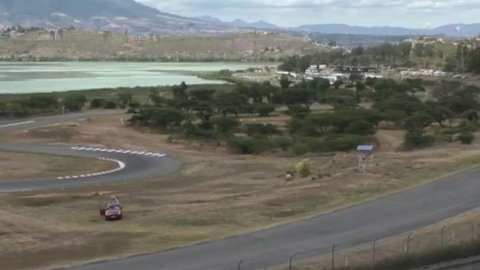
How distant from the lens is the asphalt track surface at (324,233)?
65.5 ft

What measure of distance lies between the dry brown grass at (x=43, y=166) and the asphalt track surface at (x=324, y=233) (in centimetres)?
1945

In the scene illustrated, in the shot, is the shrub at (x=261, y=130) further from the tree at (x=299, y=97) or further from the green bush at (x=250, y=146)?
the tree at (x=299, y=97)

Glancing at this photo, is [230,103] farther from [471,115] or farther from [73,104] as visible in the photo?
[471,115]

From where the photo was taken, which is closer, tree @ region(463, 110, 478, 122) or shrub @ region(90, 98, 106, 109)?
tree @ region(463, 110, 478, 122)

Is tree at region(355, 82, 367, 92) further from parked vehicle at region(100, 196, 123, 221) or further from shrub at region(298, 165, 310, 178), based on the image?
parked vehicle at region(100, 196, 123, 221)

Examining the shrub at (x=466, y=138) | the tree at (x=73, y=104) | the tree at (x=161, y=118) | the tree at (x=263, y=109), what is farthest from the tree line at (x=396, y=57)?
the shrub at (x=466, y=138)

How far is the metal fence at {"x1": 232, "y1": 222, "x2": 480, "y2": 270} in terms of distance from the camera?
1831 cm

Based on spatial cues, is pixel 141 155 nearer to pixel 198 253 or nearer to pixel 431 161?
pixel 431 161

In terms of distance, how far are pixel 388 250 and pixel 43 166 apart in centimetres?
2820

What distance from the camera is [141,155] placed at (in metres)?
49.0

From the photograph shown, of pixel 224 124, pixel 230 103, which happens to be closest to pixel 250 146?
pixel 224 124

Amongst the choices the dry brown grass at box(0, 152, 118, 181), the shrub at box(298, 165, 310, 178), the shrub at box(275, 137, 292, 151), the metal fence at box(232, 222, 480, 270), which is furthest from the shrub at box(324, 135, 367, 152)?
the metal fence at box(232, 222, 480, 270)

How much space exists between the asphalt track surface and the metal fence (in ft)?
1.74

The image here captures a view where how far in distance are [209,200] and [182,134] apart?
28241 millimetres
